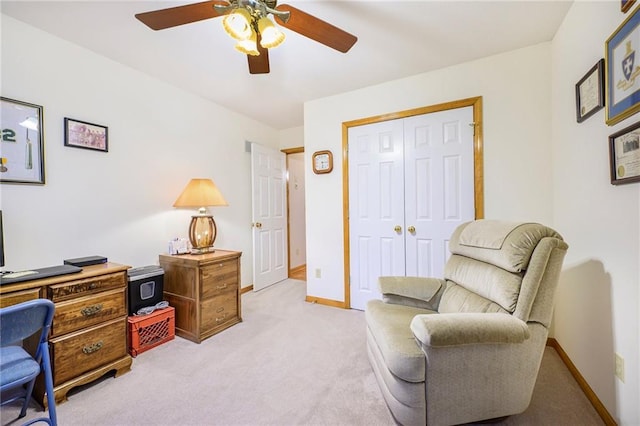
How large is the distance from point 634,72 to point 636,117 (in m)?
0.19

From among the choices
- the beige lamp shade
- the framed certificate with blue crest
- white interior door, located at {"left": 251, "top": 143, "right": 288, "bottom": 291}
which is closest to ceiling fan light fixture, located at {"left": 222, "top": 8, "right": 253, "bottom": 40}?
the beige lamp shade

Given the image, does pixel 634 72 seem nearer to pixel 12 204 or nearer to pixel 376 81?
pixel 376 81

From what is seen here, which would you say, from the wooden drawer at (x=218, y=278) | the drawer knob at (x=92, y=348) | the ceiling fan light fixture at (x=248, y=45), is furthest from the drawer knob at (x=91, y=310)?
the ceiling fan light fixture at (x=248, y=45)

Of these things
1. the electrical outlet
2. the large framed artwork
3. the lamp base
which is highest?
the large framed artwork

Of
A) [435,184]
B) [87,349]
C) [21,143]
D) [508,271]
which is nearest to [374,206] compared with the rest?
[435,184]

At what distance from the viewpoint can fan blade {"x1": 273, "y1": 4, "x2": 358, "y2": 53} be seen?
1.34 meters

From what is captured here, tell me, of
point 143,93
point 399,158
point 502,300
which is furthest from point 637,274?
point 143,93

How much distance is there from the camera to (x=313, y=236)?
3.17 metres

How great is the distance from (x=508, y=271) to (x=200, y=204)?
242 cm

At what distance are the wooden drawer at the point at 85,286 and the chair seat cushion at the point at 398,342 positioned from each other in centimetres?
172

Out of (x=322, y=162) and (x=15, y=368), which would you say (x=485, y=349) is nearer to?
(x=15, y=368)

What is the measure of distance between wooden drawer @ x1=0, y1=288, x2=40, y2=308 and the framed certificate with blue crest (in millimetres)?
3014

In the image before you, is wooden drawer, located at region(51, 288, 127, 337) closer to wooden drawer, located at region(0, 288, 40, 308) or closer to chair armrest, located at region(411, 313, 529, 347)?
wooden drawer, located at region(0, 288, 40, 308)

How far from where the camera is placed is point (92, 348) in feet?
5.36
